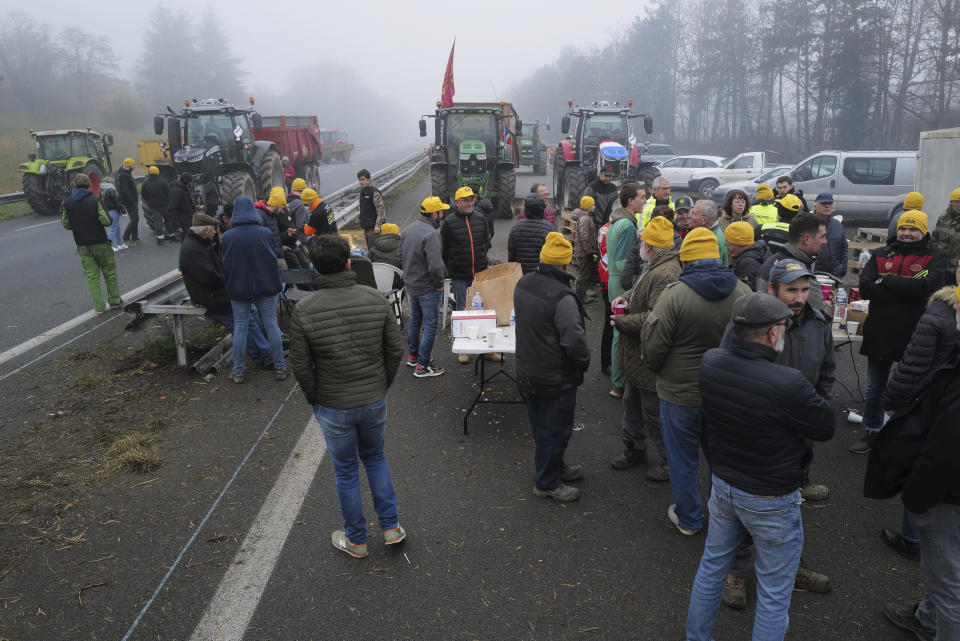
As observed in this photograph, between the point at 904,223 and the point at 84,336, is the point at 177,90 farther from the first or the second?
the point at 904,223

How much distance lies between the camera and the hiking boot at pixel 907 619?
3.10 meters

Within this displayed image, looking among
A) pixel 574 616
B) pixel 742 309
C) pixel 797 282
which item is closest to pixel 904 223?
pixel 797 282

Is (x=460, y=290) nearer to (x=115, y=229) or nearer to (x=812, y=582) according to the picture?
(x=812, y=582)

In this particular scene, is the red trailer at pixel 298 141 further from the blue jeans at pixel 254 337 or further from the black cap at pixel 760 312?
the black cap at pixel 760 312

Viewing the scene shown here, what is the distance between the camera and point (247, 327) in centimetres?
655

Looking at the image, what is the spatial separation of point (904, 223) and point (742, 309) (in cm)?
292

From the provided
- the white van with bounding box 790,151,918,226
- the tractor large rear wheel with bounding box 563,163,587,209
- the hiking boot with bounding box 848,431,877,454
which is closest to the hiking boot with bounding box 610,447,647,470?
the hiking boot with bounding box 848,431,877,454

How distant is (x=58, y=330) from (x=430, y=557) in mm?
6938

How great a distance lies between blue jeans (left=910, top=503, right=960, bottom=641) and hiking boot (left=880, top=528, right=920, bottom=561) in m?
1.02

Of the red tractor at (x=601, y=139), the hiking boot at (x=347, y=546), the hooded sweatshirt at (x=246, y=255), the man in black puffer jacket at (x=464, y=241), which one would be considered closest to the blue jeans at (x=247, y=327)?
the hooded sweatshirt at (x=246, y=255)

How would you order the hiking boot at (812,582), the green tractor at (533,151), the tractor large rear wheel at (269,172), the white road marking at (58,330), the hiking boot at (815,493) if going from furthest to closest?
the green tractor at (533,151) → the tractor large rear wheel at (269,172) → the white road marking at (58,330) → the hiking boot at (815,493) → the hiking boot at (812,582)

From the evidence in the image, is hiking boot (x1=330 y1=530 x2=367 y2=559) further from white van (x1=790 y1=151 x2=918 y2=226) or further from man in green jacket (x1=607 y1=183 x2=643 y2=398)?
white van (x1=790 y1=151 x2=918 y2=226)

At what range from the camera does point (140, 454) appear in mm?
4957

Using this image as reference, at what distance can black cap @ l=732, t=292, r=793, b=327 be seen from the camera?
2.60 metres
